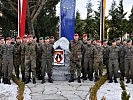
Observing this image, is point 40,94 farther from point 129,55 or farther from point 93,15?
point 93,15

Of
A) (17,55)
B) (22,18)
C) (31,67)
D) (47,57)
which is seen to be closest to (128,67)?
(47,57)

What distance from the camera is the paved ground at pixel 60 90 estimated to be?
31.9 ft

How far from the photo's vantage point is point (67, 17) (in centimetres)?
1397

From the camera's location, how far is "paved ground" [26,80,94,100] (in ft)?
31.9

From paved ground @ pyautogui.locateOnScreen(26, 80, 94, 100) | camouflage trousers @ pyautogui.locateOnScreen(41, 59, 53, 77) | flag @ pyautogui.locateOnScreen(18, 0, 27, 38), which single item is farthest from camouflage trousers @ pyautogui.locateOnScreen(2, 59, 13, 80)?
flag @ pyautogui.locateOnScreen(18, 0, 27, 38)

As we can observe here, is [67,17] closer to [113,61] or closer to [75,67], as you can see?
[75,67]

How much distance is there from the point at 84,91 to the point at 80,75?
1.74m

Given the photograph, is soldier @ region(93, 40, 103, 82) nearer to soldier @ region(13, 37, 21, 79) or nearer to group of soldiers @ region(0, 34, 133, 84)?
group of soldiers @ region(0, 34, 133, 84)

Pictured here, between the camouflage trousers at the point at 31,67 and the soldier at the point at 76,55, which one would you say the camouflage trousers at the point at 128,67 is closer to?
the soldier at the point at 76,55

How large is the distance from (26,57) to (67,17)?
107 inches

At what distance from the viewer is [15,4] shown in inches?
1064

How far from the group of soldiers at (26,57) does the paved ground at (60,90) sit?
447mm

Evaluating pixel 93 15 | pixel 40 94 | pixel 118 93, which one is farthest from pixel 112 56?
pixel 93 15

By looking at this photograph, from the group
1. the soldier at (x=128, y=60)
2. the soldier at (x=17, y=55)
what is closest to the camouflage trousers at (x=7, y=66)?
the soldier at (x=17, y=55)
